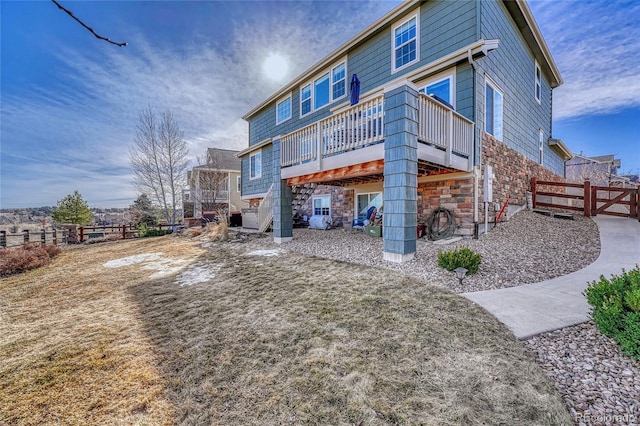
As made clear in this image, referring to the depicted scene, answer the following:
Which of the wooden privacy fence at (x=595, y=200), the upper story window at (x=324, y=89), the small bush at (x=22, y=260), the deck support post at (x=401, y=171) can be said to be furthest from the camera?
the upper story window at (x=324, y=89)

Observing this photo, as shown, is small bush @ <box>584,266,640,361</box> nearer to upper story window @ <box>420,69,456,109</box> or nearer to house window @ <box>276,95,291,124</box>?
upper story window @ <box>420,69,456,109</box>

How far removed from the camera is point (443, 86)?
7.93m

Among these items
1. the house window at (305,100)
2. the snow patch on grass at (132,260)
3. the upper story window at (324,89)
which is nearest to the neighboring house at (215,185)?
the house window at (305,100)

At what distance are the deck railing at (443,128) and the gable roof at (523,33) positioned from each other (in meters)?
4.52

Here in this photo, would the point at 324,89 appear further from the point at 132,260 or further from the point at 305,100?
the point at 132,260

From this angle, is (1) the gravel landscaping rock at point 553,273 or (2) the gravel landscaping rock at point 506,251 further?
(2) the gravel landscaping rock at point 506,251

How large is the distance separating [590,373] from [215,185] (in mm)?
22467

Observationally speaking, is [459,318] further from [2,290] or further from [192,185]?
[192,185]

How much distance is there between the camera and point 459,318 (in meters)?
3.18

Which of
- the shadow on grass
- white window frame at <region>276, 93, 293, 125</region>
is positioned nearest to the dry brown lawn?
the shadow on grass

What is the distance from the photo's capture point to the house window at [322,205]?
493 inches

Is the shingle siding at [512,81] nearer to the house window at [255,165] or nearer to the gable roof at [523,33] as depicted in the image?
the gable roof at [523,33]

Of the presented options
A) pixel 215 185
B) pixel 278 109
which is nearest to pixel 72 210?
pixel 215 185

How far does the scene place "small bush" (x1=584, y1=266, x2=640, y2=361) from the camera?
2.26 m
